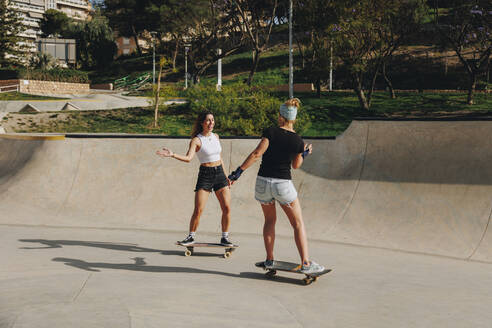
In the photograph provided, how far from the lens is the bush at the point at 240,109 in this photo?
2339 centimetres

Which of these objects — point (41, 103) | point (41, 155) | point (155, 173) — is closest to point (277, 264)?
point (155, 173)

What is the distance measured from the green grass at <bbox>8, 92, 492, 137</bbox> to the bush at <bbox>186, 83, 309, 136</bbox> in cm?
96

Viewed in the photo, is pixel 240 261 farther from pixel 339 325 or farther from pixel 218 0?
pixel 218 0

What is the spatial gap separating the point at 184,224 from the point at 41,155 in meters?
3.93

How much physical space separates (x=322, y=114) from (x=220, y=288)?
92.0 ft

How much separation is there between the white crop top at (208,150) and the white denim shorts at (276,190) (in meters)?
1.35

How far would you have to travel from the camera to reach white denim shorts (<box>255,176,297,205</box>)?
5027 mm

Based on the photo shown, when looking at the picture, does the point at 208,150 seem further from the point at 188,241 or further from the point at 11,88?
the point at 11,88

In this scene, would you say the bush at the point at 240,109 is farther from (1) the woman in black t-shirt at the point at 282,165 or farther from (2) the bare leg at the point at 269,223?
(1) the woman in black t-shirt at the point at 282,165

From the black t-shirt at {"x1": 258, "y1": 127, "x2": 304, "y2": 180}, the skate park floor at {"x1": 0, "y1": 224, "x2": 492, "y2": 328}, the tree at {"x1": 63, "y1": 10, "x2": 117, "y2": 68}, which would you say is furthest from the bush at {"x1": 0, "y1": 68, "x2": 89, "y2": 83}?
the black t-shirt at {"x1": 258, "y1": 127, "x2": 304, "y2": 180}

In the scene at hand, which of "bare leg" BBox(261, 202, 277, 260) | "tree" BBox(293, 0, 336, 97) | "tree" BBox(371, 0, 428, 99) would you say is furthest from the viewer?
"tree" BBox(293, 0, 336, 97)

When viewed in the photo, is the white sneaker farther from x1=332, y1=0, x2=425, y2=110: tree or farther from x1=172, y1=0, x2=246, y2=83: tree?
x1=172, y1=0, x2=246, y2=83: tree

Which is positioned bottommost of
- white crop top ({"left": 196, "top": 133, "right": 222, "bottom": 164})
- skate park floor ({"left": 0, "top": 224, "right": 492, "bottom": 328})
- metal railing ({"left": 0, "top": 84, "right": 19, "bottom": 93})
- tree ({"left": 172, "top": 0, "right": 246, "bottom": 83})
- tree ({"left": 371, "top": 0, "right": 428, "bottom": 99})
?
skate park floor ({"left": 0, "top": 224, "right": 492, "bottom": 328})

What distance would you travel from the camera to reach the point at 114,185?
9375 mm
